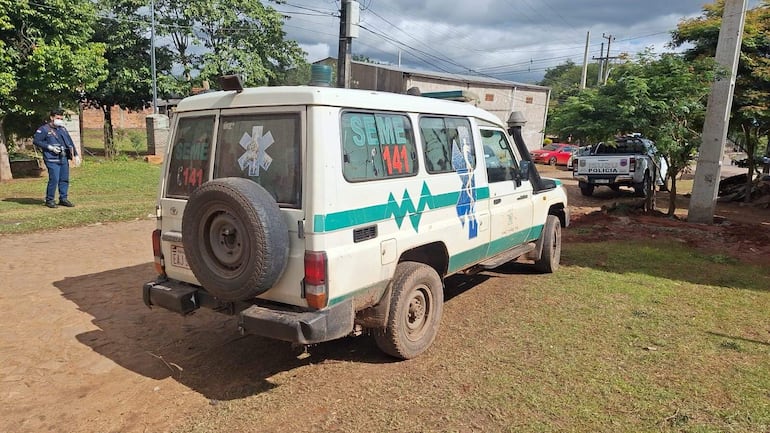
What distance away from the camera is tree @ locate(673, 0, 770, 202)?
1153 centimetres

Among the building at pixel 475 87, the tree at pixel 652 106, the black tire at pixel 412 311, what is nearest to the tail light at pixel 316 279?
the black tire at pixel 412 311

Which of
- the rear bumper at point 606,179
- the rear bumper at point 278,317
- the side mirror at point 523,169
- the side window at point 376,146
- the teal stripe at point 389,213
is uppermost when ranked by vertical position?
the side window at point 376,146

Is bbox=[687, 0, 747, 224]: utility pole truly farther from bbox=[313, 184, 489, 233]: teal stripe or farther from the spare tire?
the spare tire

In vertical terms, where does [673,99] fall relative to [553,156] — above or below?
above

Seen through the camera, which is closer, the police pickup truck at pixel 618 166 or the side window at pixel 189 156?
the side window at pixel 189 156

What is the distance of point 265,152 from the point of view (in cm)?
356

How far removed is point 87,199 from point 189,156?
9.61 meters

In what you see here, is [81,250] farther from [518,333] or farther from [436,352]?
[518,333]

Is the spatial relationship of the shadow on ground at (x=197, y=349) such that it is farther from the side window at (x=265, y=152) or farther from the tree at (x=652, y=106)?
the tree at (x=652, y=106)

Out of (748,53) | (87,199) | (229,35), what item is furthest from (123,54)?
(748,53)

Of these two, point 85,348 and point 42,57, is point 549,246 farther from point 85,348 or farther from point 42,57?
point 42,57

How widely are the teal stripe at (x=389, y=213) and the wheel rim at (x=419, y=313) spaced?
0.56m

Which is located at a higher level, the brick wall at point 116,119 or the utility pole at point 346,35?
the utility pole at point 346,35

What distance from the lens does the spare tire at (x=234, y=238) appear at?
3.24 meters
